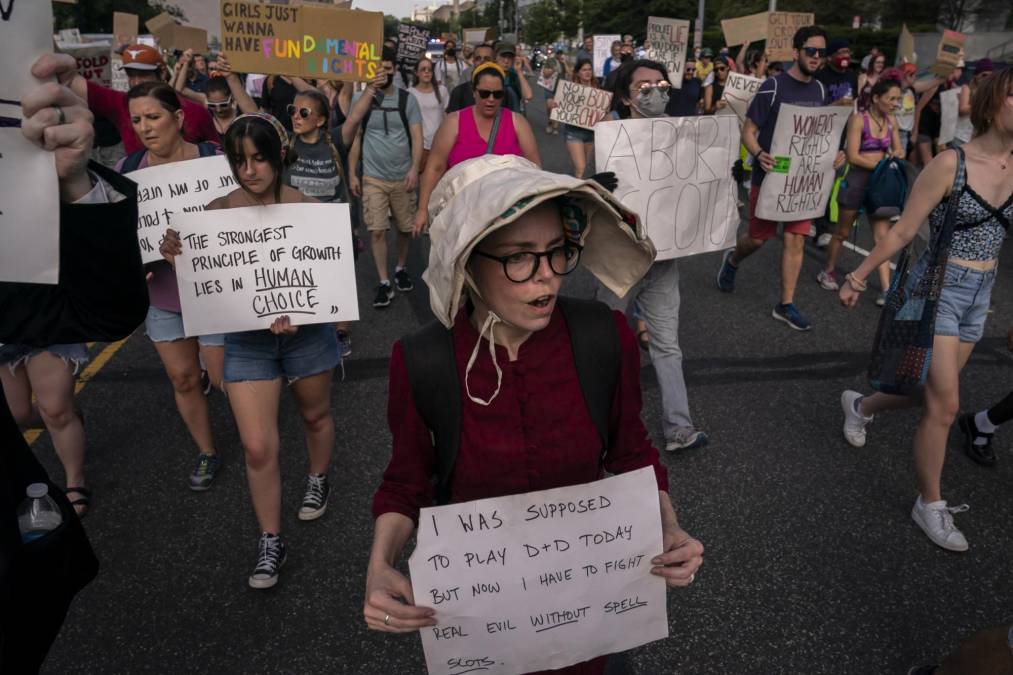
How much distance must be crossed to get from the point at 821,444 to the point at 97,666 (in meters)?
3.67

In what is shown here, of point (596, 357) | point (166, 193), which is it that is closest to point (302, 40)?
point (166, 193)

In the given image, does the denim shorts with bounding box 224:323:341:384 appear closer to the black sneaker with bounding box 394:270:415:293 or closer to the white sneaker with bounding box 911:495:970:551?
the white sneaker with bounding box 911:495:970:551

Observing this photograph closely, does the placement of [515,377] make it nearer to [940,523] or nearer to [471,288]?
[471,288]

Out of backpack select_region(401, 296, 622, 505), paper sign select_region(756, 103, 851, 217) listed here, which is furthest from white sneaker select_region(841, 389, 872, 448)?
backpack select_region(401, 296, 622, 505)

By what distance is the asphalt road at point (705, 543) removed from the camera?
108 inches

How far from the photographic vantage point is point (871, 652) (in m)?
2.68

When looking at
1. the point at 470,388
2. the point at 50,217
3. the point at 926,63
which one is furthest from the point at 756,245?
the point at 926,63

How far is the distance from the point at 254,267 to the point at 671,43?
8.31 metres

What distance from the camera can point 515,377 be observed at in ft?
5.65

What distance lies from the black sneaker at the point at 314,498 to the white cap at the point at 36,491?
2181 mm

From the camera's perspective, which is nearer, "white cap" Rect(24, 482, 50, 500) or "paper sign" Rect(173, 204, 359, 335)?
"white cap" Rect(24, 482, 50, 500)

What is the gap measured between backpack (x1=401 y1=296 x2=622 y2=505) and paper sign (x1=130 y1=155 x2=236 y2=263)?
2349 millimetres

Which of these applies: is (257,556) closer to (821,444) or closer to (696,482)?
(696,482)

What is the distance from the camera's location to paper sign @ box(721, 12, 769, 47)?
34.8 ft
